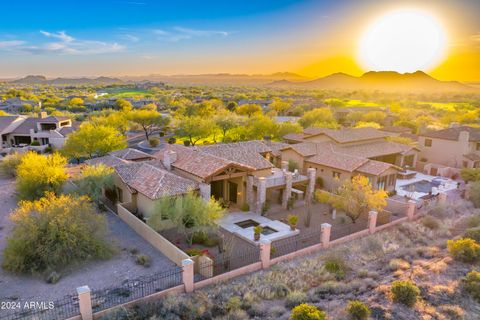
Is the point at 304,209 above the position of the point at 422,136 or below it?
below

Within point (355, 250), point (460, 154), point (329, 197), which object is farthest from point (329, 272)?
point (460, 154)

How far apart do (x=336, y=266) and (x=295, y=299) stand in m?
4.25

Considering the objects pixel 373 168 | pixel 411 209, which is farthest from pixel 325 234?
pixel 373 168

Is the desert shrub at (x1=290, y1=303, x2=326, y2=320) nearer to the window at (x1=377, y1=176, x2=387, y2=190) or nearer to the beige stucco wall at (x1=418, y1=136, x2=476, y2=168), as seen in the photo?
the window at (x1=377, y1=176, x2=387, y2=190)

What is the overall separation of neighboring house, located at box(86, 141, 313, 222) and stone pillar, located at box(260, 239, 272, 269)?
6.83 meters

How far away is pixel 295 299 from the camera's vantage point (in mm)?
15648

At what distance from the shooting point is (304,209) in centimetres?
2831

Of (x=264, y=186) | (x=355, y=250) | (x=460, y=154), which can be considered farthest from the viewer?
(x=460, y=154)

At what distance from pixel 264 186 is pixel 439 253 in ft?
38.7

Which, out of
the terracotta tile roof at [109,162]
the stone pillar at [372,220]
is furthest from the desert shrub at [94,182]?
the stone pillar at [372,220]

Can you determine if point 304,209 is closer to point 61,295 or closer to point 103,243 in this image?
point 103,243

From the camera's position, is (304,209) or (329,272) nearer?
(329,272)

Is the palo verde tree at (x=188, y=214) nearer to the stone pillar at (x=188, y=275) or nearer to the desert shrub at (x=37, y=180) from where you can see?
the stone pillar at (x=188, y=275)

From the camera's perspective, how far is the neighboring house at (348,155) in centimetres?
3105
